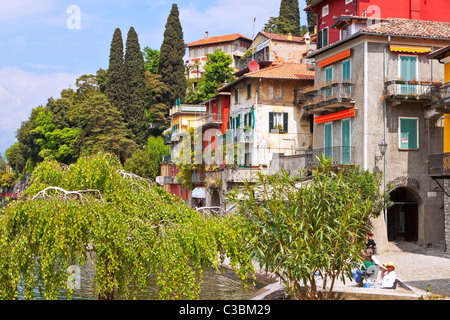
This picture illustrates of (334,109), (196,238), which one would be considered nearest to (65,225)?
(196,238)

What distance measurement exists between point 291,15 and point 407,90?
2266 inches

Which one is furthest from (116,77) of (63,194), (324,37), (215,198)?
(63,194)

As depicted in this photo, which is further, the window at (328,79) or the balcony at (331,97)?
the window at (328,79)

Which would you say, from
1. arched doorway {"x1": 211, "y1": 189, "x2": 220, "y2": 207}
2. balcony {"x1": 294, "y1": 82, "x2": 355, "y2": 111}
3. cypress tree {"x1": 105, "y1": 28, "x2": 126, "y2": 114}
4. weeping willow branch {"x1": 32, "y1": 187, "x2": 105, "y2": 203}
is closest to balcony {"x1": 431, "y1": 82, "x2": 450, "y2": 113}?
balcony {"x1": 294, "y1": 82, "x2": 355, "y2": 111}

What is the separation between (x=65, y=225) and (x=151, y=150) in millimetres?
72285

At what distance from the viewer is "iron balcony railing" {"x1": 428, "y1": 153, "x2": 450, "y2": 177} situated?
2927 cm

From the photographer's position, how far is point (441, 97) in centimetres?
3042

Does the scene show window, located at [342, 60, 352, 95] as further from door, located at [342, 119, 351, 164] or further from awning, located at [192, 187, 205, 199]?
awning, located at [192, 187, 205, 199]

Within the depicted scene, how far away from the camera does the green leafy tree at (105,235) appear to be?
1364cm

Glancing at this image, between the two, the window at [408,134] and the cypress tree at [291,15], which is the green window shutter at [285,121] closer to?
the window at [408,134]

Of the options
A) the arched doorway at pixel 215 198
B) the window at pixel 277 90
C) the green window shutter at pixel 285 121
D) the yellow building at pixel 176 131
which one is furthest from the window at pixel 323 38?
the yellow building at pixel 176 131

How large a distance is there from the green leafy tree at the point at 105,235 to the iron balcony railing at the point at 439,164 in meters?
15.7

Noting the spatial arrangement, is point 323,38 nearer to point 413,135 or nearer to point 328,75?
point 328,75

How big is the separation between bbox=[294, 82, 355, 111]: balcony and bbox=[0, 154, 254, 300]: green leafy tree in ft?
66.5
